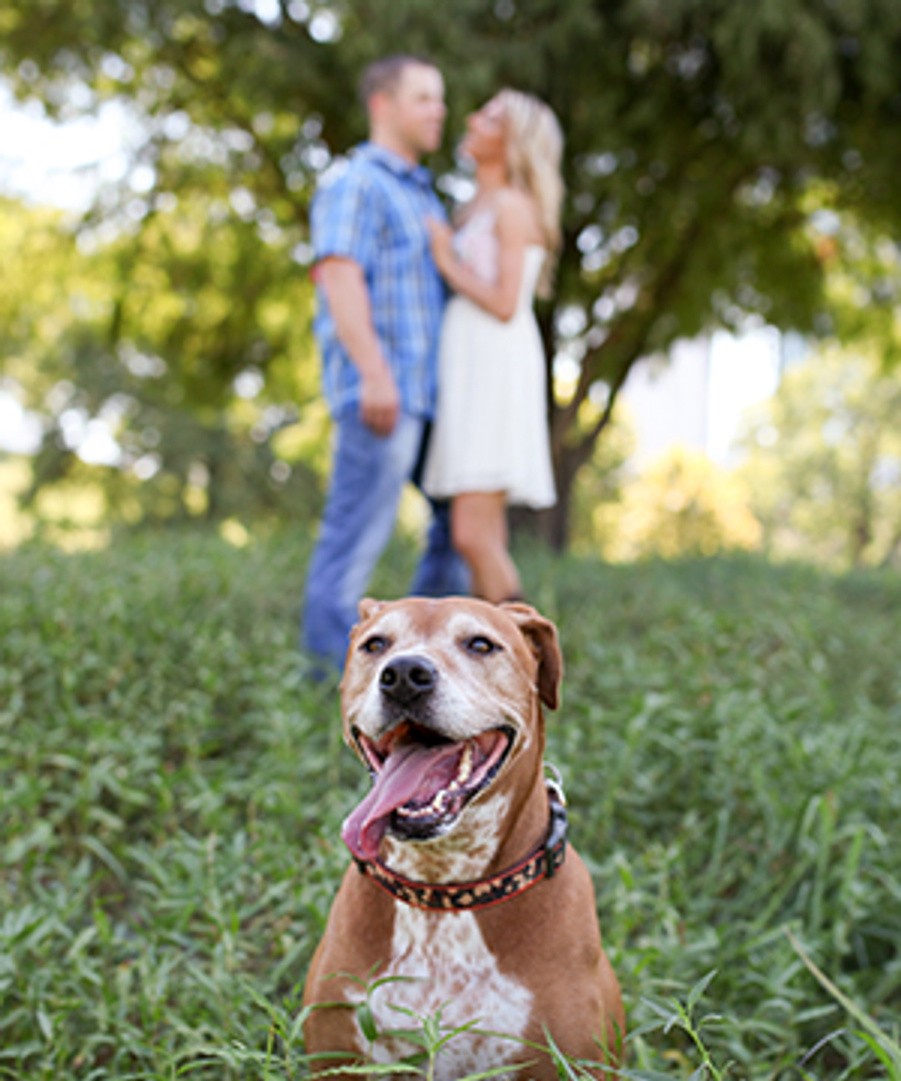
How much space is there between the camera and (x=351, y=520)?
3830 mm

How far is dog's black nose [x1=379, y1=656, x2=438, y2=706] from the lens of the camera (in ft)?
5.09

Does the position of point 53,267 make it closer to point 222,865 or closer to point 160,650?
point 160,650

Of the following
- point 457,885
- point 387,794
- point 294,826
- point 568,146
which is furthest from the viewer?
point 568,146

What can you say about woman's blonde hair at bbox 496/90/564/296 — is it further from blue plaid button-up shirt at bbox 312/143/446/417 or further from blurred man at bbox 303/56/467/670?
blue plaid button-up shirt at bbox 312/143/446/417

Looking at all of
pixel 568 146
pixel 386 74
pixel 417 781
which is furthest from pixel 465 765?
pixel 568 146

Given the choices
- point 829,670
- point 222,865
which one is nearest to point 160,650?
point 222,865

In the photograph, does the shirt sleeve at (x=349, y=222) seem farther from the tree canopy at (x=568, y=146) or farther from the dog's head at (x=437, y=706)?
the tree canopy at (x=568, y=146)

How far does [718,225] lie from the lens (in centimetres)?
918

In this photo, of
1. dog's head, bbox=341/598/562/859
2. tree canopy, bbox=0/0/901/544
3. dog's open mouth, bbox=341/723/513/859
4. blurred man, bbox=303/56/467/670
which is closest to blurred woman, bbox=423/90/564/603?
blurred man, bbox=303/56/467/670

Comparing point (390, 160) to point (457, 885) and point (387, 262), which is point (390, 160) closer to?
point (387, 262)

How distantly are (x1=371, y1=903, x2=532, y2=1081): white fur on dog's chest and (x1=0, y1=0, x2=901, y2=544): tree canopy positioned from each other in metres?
6.12

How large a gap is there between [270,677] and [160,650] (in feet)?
1.59

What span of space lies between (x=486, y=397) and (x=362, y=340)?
559mm

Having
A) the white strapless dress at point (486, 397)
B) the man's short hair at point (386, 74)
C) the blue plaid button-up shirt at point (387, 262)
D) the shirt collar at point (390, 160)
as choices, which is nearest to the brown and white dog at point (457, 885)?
the white strapless dress at point (486, 397)
